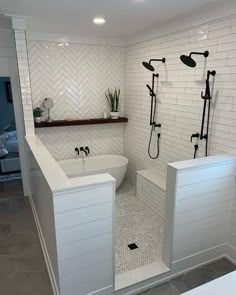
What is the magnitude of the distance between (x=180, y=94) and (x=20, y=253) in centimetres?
274

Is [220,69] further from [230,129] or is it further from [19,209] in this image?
[19,209]

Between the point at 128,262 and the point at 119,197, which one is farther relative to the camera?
the point at 119,197

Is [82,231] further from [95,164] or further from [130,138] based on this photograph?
[130,138]

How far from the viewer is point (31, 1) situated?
90.2 inches

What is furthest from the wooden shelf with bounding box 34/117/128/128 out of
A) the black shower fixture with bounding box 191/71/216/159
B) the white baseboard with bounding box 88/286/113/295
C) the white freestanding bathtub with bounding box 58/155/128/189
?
the white baseboard with bounding box 88/286/113/295

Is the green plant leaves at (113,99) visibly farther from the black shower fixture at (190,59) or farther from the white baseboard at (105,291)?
the white baseboard at (105,291)

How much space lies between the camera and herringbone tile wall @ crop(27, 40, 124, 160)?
3.79m

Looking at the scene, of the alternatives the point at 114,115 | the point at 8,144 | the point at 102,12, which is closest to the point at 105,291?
the point at 102,12

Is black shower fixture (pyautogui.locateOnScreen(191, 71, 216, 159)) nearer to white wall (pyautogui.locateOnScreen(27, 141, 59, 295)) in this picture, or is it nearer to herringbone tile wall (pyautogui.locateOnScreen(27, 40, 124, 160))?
white wall (pyautogui.locateOnScreen(27, 141, 59, 295))

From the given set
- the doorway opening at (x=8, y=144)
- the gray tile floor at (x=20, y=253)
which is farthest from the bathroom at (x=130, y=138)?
the doorway opening at (x=8, y=144)

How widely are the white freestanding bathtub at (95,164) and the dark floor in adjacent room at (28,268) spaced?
1.07 m

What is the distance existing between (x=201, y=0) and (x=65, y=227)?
7.87 ft

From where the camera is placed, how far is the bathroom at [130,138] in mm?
1841

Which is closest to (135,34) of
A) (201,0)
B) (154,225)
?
(201,0)
